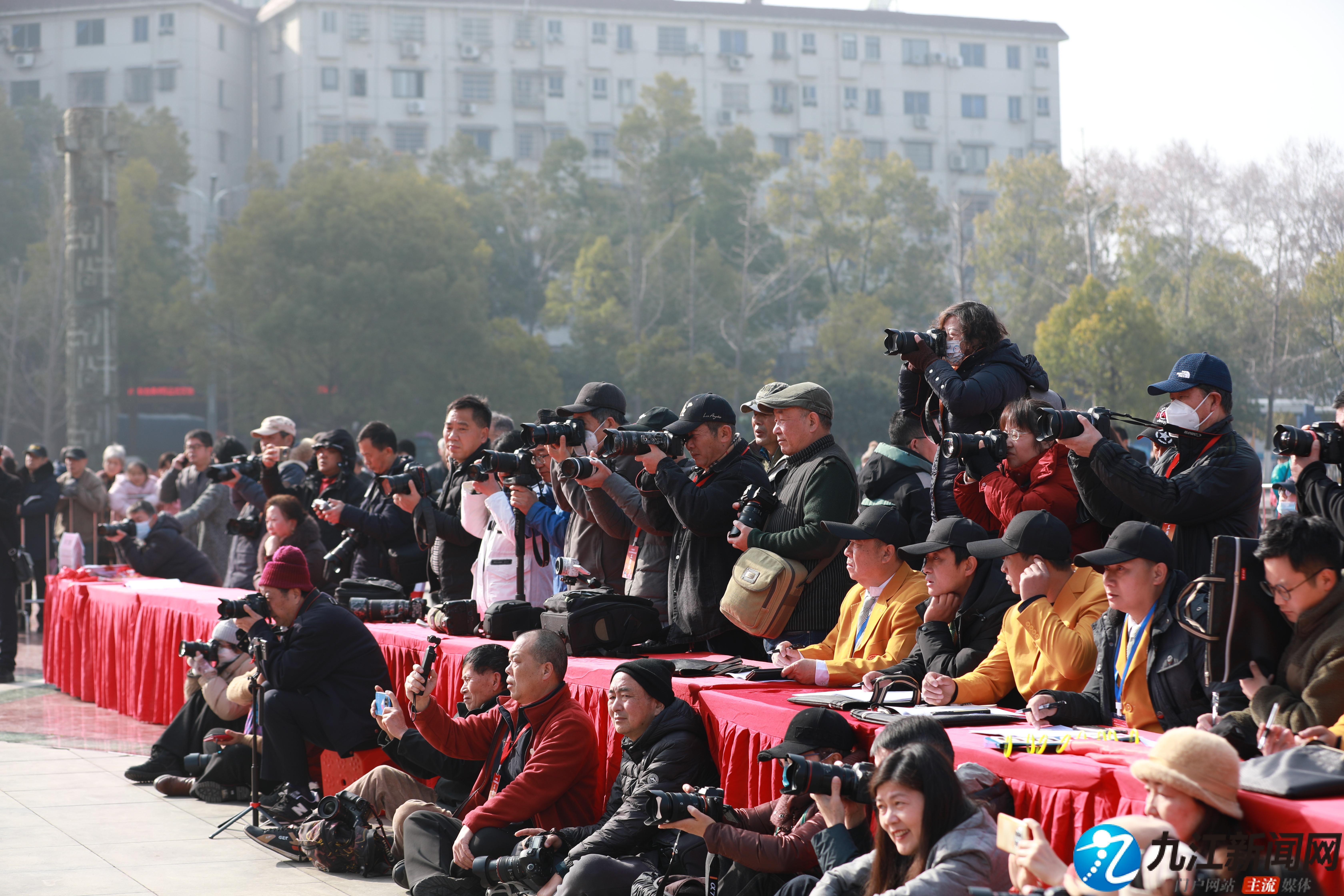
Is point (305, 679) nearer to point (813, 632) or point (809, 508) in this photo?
point (813, 632)

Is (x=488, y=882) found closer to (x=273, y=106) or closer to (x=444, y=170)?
(x=444, y=170)

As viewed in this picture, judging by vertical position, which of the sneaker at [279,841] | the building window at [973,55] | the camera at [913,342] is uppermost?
the building window at [973,55]

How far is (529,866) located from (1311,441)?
2.87 metres

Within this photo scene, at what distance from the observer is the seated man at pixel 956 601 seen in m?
4.53

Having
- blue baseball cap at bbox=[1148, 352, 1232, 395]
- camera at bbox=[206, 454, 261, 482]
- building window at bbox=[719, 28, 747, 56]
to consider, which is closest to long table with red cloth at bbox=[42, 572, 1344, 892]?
camera at bbox=[206, 454, 261, 482]

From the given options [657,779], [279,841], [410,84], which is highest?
[410,84]

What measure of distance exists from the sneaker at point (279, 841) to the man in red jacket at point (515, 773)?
746 millimetres

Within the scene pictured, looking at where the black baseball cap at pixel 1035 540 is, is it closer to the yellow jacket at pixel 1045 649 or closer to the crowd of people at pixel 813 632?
the crowd of people at pixel 813 632

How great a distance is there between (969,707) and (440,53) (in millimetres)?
57371

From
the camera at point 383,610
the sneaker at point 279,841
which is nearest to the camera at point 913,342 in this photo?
the camera at point 383,610

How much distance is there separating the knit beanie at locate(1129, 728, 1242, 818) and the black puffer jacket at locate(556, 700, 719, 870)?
6.36 ft

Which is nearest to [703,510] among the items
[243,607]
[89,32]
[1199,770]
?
[243,607]

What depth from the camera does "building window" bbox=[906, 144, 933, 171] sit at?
6425 cm

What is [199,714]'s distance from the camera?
7.61 metres
